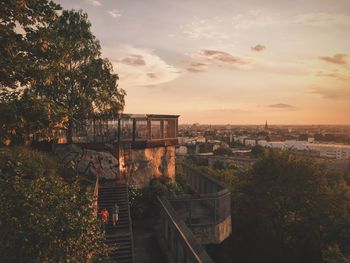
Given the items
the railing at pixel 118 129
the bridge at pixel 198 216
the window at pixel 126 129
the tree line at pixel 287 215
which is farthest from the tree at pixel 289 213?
the window at pixel 126 129

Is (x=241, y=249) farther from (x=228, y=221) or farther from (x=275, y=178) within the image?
(x=228, y=221)

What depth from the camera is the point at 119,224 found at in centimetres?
2136

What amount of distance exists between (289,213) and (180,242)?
24.3 metres

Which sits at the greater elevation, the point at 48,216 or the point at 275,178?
the point at 48,216

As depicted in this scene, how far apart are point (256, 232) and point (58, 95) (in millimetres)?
27089

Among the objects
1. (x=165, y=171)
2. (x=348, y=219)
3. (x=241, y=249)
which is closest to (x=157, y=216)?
(x=165, y=171)

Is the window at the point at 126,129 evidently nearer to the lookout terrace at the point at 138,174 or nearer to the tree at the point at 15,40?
the lookout terrace at the point at 138,174

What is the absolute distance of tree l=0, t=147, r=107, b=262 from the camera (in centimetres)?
893

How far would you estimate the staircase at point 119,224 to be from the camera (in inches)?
729

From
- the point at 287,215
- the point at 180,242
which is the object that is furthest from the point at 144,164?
the point at 287,215

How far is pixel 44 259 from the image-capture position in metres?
8.86

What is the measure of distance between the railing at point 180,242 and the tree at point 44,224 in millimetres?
3781

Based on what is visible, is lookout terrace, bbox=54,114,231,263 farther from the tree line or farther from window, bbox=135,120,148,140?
the tree line

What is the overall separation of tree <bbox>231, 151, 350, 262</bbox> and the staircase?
19.1m
